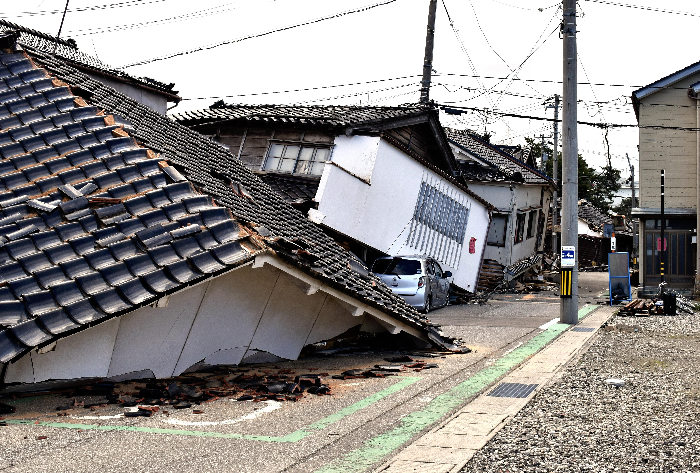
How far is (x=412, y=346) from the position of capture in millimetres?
13141

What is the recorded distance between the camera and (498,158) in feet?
129

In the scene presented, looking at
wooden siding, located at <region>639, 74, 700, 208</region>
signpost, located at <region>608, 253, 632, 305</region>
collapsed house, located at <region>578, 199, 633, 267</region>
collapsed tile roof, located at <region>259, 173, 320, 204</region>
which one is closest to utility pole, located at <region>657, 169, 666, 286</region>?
wooden siding, located at <region>639, 74, 700, 208</region>

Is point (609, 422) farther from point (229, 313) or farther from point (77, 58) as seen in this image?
point (77, 58)

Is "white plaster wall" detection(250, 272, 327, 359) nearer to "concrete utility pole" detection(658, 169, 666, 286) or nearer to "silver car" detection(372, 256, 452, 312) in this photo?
"silver car" detection(372, 256, 452, 312)

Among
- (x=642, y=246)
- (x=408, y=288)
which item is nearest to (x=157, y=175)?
(x=408, y=288)

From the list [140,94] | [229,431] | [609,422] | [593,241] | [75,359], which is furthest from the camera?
[593,241]

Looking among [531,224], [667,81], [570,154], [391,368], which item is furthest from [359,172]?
[531,224]

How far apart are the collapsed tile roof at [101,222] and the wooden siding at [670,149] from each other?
20.8 metres

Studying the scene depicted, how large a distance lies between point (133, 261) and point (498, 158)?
32.9m

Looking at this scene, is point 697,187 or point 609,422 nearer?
point 609,422

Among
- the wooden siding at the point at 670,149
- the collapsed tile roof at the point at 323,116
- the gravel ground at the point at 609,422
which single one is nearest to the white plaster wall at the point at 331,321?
the gravel ground at the point at 609,422

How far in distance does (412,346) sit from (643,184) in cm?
2095

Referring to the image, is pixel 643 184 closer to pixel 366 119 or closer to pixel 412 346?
pixel 366 119

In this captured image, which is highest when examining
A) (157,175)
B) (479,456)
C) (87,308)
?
(157,175)
